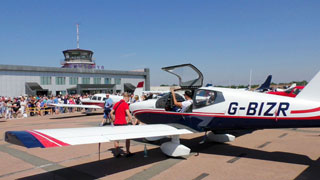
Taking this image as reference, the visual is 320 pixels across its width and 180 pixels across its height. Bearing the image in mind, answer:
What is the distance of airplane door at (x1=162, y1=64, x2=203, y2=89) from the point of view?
6.82m

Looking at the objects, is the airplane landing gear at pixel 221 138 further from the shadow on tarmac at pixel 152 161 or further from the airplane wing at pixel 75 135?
the airplane wing at pixel 75 135

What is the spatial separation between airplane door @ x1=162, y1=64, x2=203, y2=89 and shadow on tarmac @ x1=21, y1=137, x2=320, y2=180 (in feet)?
6.52

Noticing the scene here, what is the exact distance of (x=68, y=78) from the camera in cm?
4356

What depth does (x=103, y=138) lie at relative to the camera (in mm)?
4680

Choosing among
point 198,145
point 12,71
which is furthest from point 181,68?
point 12,71

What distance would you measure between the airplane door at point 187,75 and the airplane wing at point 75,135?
152 cm

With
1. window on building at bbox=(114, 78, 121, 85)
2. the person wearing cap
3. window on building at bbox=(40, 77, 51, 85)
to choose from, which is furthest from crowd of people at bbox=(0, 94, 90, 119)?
window on building at bbox=(114, 78, 121, 85)

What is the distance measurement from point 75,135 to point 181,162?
2.70 metres

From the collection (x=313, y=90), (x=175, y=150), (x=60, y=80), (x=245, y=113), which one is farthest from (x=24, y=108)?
(x=60, y=80)

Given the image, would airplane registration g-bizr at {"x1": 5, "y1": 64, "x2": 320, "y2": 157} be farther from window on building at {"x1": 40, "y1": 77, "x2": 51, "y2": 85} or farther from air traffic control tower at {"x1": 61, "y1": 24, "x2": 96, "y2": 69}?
air traffic control tower at {"x1": 61, "y1": 24, "x2": 96, "y2": 69}

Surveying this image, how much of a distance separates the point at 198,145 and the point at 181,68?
2.64 m

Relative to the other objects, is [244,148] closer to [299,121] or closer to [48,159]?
[299,121]

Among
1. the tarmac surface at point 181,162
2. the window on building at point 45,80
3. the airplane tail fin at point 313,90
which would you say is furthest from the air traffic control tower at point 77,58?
the airplane tail fin at point 313,90

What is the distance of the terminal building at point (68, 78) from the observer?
3650cm
